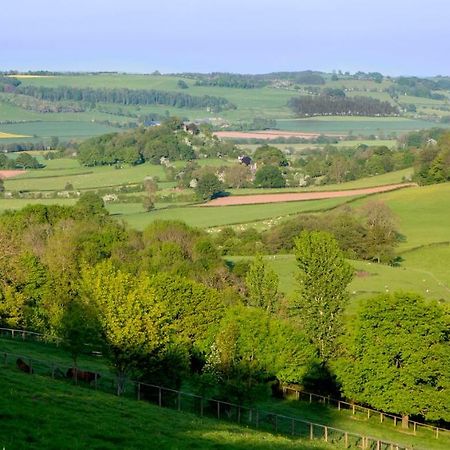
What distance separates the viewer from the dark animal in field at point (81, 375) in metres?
42.5

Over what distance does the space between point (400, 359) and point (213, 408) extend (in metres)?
13.7

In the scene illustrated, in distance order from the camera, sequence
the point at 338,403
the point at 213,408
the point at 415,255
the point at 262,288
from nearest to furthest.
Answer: the point at 213,408, the point at 338,403, the point at 262,288, the point at 415,255

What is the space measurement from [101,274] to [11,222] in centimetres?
4475

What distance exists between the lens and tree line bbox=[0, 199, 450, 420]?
1718 inches

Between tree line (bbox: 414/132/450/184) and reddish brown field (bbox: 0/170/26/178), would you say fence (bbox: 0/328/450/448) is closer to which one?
tree line (bbox: 414/132/450/184)

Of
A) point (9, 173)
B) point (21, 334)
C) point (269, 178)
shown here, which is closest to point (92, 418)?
point (21, 334)

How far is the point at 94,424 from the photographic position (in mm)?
30641

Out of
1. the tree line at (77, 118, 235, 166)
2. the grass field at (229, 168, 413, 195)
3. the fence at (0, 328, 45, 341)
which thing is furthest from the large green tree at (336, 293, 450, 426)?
the tree line at (77, 118, 235, 166)

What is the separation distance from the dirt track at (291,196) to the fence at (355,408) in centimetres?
7423

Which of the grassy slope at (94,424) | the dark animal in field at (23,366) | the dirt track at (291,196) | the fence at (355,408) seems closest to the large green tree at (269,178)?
the dirt track at (291,196)

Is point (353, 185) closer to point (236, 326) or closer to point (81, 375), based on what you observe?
point (236, 326)

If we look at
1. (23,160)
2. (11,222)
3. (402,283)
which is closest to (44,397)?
(402,283)

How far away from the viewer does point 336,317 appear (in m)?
60.2

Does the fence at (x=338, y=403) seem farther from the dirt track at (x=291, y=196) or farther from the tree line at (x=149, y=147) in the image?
the tree line at (x=149, y=147)
